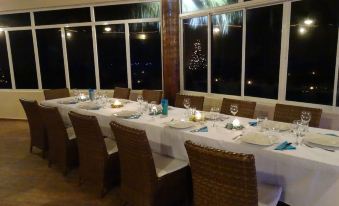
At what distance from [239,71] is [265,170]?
2.57 meters

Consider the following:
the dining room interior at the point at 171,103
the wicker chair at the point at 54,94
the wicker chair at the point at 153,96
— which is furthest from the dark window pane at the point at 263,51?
the wicker chair at the point at 54,94

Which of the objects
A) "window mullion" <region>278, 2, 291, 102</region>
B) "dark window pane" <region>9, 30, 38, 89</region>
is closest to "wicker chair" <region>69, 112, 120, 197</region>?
"window mullion" <region>278, 2, 291, 102</region>

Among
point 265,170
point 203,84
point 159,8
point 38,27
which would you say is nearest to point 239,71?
point 203,84

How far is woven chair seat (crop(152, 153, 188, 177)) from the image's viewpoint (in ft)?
7.47

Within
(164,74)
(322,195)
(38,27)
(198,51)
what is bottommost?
(322,195)

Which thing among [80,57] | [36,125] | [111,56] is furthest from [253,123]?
[80,57]

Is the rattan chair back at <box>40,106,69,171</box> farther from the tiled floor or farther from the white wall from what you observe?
the white wall

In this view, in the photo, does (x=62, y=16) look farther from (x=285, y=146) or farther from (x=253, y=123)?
(x=285, y=146)

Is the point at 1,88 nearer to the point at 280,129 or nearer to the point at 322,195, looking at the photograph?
→ the point at 280,129

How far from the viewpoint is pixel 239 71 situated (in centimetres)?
429

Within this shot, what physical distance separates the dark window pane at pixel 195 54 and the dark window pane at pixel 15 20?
3.58 metres

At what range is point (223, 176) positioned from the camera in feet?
5.39

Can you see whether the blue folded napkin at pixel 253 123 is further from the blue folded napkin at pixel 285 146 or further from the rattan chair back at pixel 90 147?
the rattan chair back at pixel 90 147

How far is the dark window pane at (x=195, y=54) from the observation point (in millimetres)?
4738
